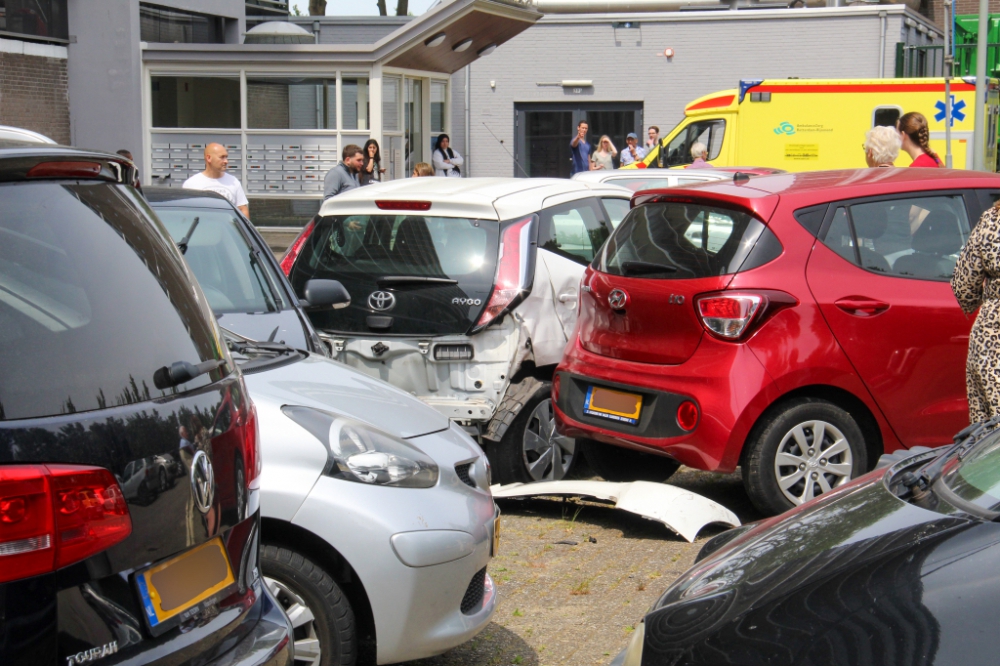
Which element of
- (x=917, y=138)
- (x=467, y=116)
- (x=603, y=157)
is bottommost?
(x=917, y=138)

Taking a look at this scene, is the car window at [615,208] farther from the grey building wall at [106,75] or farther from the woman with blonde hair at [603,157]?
the woman with blonde hair at [603,157]

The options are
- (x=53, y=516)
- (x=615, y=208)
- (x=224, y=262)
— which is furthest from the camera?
(x=615, y=208)

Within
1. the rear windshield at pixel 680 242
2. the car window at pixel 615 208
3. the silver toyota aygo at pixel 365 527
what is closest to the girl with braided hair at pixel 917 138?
the car window at pixel 615 208

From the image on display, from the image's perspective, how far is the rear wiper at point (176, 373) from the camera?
2.41m

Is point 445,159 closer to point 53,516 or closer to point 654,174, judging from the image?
point 654,174

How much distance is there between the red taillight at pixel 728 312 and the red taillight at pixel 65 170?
11.2 ft

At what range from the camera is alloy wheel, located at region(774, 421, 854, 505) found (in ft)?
18.0

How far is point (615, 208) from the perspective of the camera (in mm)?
7699

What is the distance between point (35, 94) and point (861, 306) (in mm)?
15010

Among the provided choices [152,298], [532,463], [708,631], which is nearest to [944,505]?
[708,631]

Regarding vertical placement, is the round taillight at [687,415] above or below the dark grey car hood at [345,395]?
below

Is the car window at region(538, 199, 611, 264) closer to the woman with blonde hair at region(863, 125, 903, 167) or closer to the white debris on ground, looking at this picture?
the white debris on ground

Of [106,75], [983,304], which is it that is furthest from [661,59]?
[983,304]

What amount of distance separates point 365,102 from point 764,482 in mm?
12822
